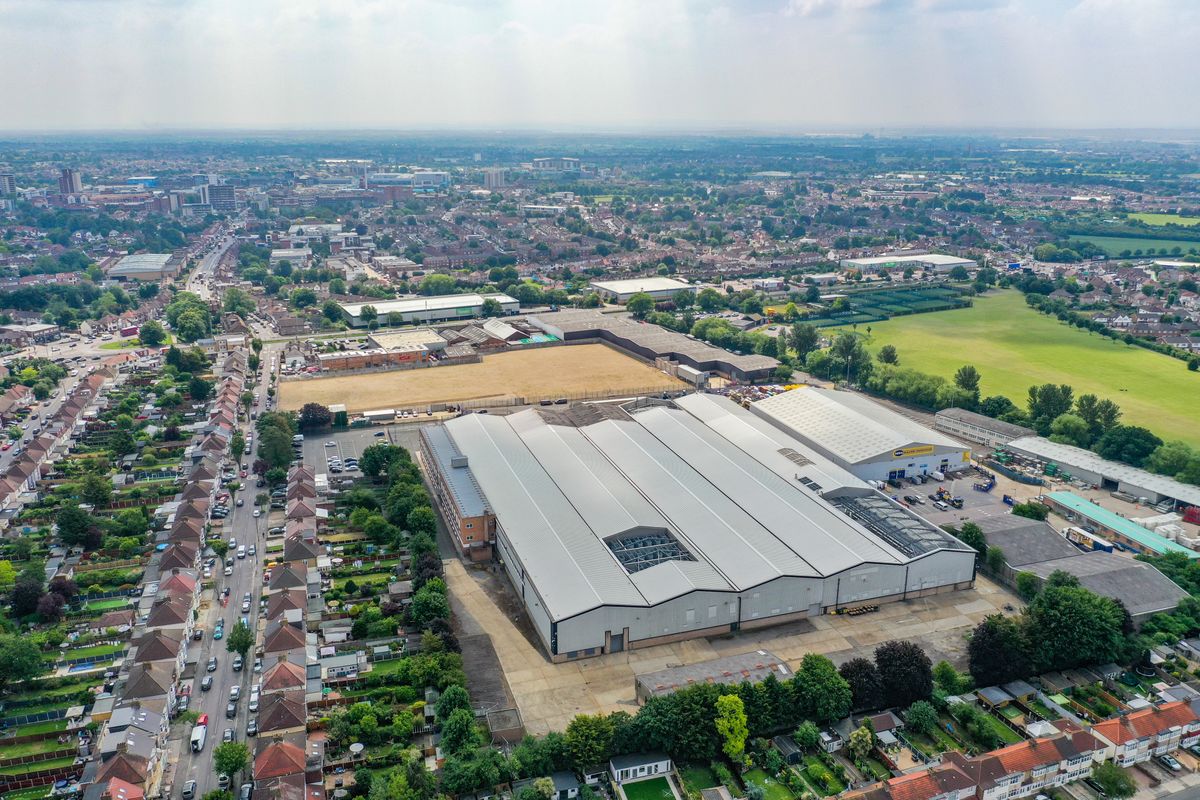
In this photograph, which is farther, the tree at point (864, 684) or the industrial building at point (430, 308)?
the industrial building at point (430, 308)

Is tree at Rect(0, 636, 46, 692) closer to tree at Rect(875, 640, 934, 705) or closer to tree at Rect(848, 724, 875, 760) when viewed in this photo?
tree at Rect(848, 724, 875, 760)

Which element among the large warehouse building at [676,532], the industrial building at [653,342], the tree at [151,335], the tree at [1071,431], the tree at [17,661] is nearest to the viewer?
the tree at [17,661]

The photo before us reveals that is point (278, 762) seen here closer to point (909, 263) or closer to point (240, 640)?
point (240, 640)

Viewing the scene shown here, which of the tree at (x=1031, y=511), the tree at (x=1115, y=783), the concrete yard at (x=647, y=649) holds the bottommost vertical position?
the concrete yard at (x=647, y=649)

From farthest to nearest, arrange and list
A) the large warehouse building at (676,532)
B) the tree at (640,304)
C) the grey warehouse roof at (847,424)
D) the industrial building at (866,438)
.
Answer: the tree at (640,304), the grey warehouse roof at (847,424), the industrial building at (866,438), the large warehouse building at (676,532)

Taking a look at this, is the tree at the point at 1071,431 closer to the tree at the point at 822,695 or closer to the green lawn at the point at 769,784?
the tree at the point at 822,695

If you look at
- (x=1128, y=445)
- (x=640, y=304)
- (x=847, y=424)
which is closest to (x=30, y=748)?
(x=847, y=424)

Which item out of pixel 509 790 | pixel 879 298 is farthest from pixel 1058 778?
pixel 879 298

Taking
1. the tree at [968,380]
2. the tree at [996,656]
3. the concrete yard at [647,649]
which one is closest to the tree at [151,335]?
the concrete yard at [647,649]
